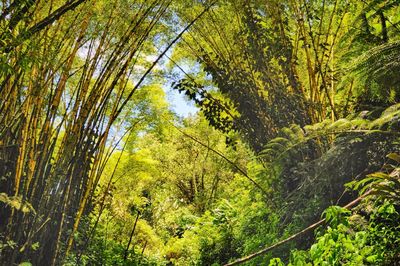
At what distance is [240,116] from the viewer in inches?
151

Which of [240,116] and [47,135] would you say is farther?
[240,116]

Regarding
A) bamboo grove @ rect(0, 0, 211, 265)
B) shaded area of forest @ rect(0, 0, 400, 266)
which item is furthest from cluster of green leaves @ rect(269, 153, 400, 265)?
bamboo grove @ rect(0, 0, 211, 265)

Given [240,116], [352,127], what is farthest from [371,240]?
[240,116]

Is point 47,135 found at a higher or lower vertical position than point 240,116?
lower

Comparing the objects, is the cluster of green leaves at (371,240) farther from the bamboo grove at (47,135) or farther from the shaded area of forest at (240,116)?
the bamboo grove at (47,135)

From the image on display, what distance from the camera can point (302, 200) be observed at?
2.90 metres

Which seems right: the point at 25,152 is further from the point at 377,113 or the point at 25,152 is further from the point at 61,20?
the point at 377,113

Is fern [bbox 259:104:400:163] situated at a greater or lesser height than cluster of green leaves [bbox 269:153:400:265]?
greater

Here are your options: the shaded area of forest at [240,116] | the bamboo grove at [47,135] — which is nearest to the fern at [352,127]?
the shaded area of forest at [240,116]

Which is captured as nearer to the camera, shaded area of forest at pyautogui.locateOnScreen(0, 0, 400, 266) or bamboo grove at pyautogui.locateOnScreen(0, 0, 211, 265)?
shaded area of forest at pyautogui.locateOnScreen(0, 0, 400, 266)

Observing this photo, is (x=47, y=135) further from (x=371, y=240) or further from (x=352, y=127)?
(x=371, y=240)

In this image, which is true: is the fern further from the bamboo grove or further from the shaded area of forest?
the bamboo grove

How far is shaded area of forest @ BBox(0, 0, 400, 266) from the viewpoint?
79.3 inches

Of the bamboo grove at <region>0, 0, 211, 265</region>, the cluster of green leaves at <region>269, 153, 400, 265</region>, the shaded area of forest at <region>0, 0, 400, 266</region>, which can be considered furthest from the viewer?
the bamboo grove at <region>0, 0, 211, 265</region>
